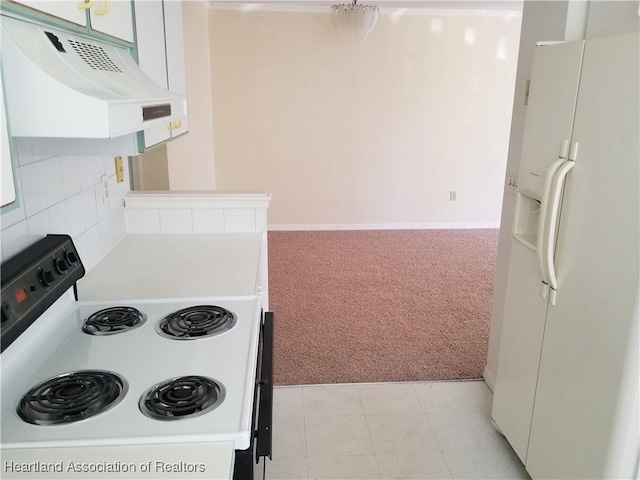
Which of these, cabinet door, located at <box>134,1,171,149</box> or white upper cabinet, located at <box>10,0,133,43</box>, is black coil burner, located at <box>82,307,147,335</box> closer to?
cabinet door, located at <box>134,1,171,149</box>

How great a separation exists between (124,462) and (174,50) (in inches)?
71.0

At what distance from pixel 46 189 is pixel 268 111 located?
4059 millimetres

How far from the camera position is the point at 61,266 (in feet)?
5.03

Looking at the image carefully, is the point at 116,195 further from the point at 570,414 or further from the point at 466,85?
the point at 466,85

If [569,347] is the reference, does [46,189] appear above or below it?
above

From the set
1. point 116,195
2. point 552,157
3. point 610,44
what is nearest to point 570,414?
point 552,157

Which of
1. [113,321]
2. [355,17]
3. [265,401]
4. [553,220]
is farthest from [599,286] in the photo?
[355,17]

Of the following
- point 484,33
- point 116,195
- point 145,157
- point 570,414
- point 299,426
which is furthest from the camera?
point 484,33

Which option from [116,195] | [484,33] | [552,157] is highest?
[484,33]

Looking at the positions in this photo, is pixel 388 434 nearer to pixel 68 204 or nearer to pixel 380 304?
pixel 380 304

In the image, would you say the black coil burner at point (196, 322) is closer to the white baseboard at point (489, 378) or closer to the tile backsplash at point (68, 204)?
the tile backsplash at point (68, 204)

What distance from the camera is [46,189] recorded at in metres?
1.64

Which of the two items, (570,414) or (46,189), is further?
(570,414)

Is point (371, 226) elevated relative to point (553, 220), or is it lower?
lower
